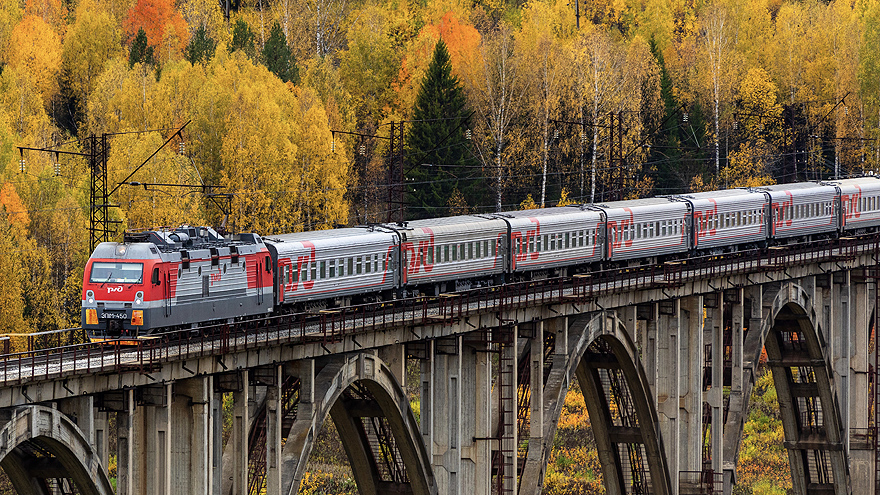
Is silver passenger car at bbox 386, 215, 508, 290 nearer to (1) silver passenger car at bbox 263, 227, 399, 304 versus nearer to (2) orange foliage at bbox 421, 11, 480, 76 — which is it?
(1) silver passenger car at bbox 263, 227, 399, 304

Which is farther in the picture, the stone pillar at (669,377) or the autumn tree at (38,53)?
the autumn tree at (38,53)

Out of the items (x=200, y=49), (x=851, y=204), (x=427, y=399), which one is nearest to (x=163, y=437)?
(x=427, y=399)

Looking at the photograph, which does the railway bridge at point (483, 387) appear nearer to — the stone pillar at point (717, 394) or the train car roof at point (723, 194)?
the stone pillar at point (717, 394)

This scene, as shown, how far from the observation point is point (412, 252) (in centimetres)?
4881

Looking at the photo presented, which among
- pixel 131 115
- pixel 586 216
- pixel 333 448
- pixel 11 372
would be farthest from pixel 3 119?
pixel 11 372

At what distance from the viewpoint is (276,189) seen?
7962cm

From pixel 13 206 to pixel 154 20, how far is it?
42885mm

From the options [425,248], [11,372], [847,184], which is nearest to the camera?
[11,372]

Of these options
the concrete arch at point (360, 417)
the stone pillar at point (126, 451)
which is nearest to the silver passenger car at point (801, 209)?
the concrete arch at point (360, 417)

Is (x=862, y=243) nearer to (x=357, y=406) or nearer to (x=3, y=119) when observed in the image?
(x=357, y=406)

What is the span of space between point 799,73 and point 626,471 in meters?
65.9

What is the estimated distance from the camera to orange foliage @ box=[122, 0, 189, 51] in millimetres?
110750

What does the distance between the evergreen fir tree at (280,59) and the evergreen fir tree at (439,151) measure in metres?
9.37

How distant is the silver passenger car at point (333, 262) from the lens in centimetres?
4325
